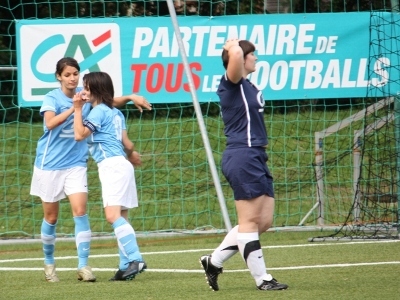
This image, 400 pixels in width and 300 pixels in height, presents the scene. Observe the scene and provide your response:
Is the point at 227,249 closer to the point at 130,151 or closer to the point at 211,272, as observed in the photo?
the point at 211,272

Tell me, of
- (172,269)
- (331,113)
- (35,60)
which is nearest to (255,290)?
(172,269)

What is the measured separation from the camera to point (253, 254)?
7.38 metres

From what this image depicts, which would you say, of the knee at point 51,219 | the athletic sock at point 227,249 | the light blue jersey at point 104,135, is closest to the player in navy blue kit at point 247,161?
the athletic sock at point 227,249

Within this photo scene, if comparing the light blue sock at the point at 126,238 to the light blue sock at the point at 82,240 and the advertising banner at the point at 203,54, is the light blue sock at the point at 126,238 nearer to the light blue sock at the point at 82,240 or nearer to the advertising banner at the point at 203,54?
the light blue sock at the point at 82,240

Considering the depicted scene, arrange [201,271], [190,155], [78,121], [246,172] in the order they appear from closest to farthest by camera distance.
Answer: [246,172] < [78,121] < [201,271] < [190,155]

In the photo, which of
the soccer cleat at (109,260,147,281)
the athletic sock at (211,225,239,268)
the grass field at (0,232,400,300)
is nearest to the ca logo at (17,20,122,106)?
the grass field at (0,232,400,300)

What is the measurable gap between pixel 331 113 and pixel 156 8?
2469 mm

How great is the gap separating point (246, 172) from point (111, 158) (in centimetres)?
140

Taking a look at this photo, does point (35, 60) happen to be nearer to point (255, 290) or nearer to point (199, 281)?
point (199, 281)

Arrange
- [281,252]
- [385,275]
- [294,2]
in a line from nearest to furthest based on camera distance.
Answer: [385,275] < [281,252] < [294,2]

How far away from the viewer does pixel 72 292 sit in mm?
7723

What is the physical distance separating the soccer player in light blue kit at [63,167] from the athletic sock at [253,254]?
1.58 m

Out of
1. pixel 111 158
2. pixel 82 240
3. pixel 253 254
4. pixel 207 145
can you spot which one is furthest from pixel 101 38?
pixel 253 254

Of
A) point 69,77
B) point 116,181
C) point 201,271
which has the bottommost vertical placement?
point 201,271
